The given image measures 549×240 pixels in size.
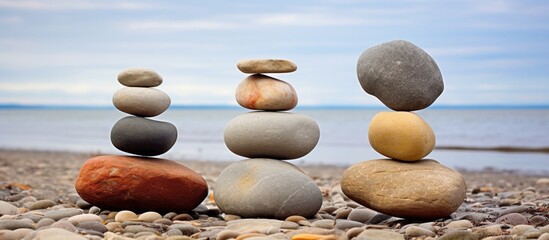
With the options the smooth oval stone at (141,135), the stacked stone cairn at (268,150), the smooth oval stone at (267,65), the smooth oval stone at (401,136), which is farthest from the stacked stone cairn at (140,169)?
the smooth oval stone at (401,136)

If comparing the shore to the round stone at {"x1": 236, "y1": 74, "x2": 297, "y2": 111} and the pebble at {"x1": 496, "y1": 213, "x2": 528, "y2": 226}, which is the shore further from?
the round stone at {"x1": 236, "y1": 74, "x2": 297, "y2": 111}

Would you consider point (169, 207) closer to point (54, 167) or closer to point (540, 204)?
point (540, 204)

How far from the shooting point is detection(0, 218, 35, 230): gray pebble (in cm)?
596

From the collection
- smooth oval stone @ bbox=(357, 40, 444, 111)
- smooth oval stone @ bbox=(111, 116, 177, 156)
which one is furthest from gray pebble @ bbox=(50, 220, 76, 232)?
smooth oval stone @ bbox=(357, 40, 444, 111)

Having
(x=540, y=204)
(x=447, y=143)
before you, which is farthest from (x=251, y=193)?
(x=447, y=143)

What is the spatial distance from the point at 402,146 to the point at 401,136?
111mm

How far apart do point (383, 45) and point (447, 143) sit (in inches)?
862

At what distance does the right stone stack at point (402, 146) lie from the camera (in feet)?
21.6

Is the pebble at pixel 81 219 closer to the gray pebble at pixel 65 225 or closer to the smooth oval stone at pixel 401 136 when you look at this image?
the gray pebble at pixel 65 225

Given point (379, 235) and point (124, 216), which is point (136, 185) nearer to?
point (124, 216)

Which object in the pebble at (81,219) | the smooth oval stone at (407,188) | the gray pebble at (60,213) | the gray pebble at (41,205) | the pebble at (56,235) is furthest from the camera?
the gray pebble at (41,205)

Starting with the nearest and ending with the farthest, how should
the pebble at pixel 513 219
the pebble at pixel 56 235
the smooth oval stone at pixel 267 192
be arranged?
the pebble at pixel 56 235 < the pebble at pixel 513 219 < the smooth oval stone at pixel 267 192

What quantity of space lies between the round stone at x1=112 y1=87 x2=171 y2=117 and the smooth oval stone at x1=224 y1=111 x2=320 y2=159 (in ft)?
2.82

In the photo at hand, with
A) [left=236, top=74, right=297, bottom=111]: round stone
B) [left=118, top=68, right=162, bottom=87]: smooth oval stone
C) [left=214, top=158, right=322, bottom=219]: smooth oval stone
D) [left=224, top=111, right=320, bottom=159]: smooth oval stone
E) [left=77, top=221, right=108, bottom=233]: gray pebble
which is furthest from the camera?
[left=118, top=68, right=162, bottom=87]: smooth oval stone
